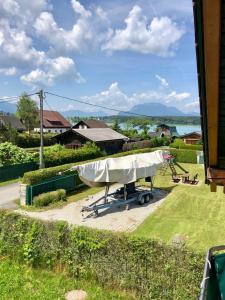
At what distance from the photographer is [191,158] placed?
45.3 metres

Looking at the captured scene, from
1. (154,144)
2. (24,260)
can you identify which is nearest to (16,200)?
(24,260)

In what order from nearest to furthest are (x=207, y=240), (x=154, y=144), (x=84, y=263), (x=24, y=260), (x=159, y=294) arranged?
(x=159, y=294), (x=84, y=263), (x=24, y=260), (x=207, y=240), (x=154, y=144)

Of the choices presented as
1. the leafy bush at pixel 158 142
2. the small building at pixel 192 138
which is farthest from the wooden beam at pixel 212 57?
the small building at pixel 192 138

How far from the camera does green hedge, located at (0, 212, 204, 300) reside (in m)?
9.41

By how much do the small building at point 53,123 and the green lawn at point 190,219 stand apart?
66595 millimetres

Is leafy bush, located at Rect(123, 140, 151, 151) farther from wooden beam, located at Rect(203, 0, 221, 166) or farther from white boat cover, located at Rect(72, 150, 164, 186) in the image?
wooden beam, located at Rect(203, 0, 221, 166)

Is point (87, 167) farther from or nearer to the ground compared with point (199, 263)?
farther from the ground

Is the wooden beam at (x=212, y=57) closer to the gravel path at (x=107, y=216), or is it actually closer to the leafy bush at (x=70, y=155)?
the gravel path at (x=107, y=216)

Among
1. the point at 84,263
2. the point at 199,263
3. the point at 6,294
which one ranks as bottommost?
the point at 6,294

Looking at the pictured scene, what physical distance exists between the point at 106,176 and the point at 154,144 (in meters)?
43.8

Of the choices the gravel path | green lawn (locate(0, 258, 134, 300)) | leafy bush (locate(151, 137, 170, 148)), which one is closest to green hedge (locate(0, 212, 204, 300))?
green lawn (locate(0, 258, 134, 300))

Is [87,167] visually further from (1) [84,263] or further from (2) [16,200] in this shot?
(1) [84,263]

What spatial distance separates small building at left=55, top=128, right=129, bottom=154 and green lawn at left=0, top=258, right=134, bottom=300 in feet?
106

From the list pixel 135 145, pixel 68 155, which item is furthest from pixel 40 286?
pixel 135 145
